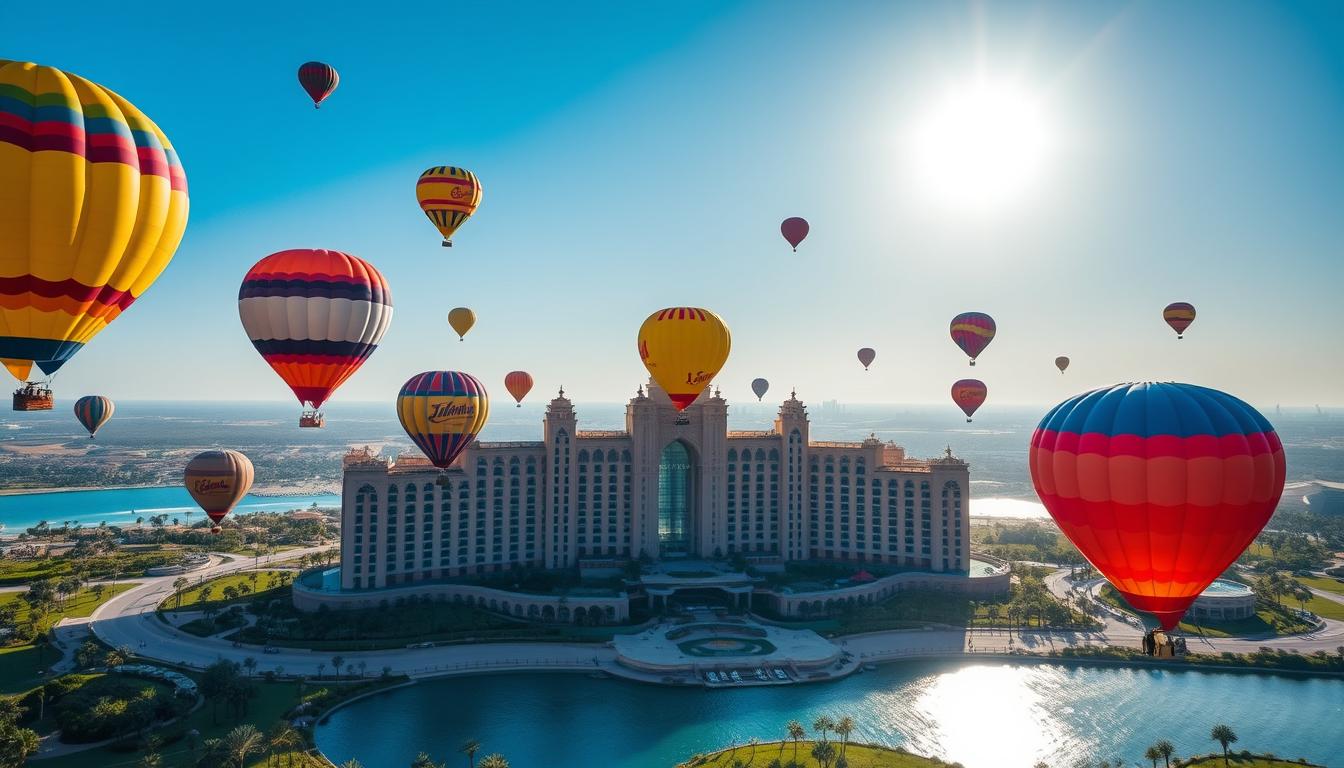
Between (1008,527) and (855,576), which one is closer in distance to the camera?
(855,576)

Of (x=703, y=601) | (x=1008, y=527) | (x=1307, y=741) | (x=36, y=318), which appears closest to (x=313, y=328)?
(x=36, y=318)

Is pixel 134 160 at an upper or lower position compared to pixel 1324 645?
upper

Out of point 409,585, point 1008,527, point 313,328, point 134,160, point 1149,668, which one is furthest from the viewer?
point 1008,527

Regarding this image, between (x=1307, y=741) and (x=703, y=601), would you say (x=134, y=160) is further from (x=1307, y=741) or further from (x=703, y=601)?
(x=1307, y=741)

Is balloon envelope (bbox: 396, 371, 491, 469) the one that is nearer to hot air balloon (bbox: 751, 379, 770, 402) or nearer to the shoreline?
hot air balloon (bbox: 751, 379, 770, 402)

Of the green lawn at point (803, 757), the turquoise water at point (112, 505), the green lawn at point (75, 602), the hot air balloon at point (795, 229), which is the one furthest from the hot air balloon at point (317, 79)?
→ the turquoise water at point (112, 505)

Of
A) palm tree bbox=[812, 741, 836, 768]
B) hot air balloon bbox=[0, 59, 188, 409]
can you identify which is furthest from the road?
hot air balloon bbox=[0, 59, 188, 409]

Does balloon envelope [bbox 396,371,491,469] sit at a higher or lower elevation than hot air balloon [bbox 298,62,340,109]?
lower

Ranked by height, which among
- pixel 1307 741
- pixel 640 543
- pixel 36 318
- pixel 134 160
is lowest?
pixel 1307 741
